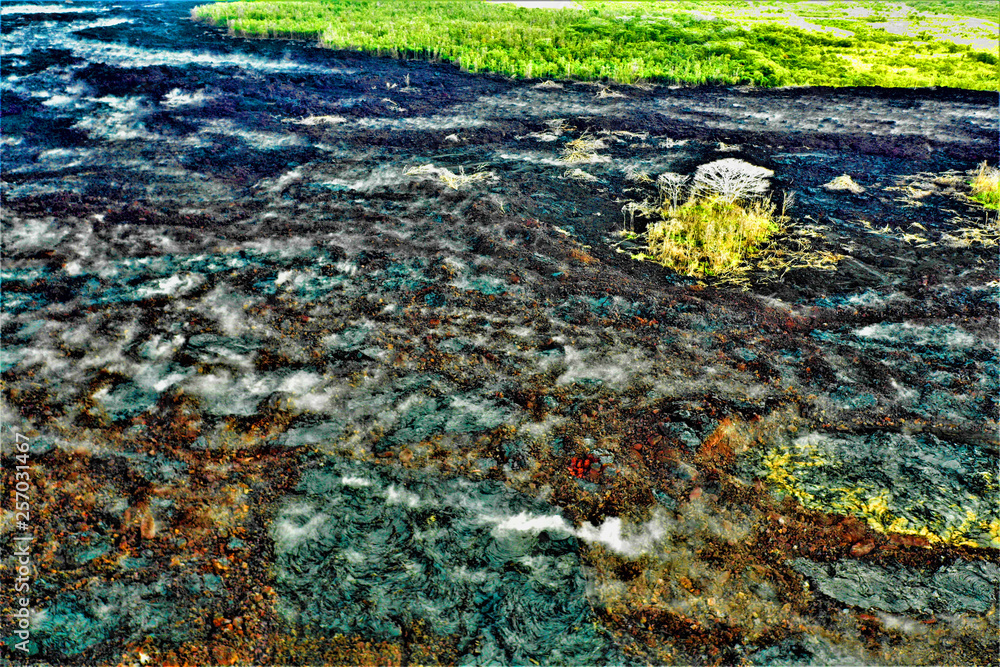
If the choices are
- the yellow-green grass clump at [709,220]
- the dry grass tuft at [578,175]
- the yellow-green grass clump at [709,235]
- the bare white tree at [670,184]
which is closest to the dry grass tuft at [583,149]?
the dry grass tuft at [578,175]

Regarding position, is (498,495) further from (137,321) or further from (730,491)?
(137,321)

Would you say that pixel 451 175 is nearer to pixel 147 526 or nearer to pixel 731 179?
pixel 731 179

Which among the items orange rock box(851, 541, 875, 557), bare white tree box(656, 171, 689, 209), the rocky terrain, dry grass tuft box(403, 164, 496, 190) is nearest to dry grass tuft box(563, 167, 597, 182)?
the rocky terrain

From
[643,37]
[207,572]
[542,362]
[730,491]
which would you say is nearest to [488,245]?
[542,362]

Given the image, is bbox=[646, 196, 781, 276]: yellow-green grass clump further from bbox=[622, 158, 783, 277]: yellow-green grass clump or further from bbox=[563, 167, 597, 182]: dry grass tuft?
bbox=[563, 167, 597, 182]: dry grass tuft

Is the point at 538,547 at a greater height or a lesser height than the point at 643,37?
lesser

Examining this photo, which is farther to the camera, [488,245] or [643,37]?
[643,37]

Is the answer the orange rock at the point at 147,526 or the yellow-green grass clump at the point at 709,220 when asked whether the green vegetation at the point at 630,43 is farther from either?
the orange rock at the point at 147,526
